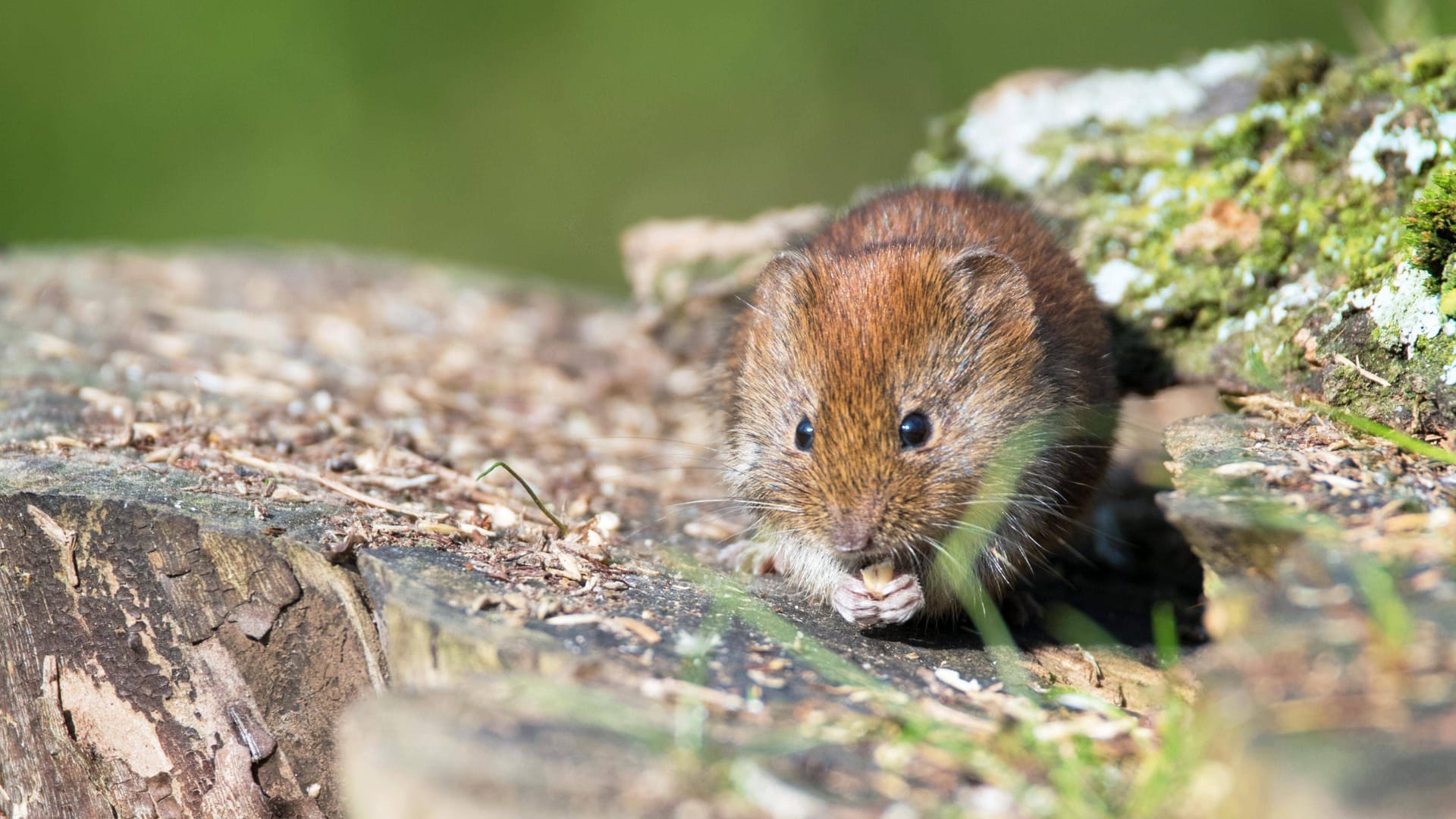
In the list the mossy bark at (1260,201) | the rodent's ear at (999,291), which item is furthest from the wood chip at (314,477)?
the mossy bark at (1260,201)

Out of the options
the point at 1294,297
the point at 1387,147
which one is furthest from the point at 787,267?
the point at 1387,147

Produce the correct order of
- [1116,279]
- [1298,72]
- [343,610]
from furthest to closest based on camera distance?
[1116,279]
[1298,72]
[343,610]

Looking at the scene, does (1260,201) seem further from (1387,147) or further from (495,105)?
(495,105)

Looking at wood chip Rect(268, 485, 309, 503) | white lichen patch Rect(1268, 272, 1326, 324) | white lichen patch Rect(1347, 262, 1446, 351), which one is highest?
white lichen patch Rect(1268, 272, 1326, 324)

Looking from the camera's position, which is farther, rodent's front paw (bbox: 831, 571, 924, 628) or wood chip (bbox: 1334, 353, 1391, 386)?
wood chip (bbox: 1334, 353, 1391, 386)

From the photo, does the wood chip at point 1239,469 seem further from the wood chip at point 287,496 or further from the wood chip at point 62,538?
the wood chip at point 62,538

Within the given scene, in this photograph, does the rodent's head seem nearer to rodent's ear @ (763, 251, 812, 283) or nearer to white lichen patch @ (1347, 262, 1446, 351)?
rodent's ear @ (763, 251, 812, 283)

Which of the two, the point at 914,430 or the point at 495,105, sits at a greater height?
the point at 495,105

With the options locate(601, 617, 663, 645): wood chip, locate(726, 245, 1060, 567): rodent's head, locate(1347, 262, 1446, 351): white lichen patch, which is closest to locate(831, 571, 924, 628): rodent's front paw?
locate(726, 245, 1060, 567): rodent's head
